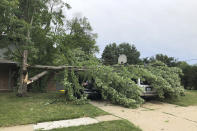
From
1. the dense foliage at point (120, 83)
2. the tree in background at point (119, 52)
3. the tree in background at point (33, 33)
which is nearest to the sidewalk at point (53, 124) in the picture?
the dense foliage at point (120, 83)

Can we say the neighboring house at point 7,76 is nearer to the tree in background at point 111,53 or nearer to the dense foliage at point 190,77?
the dense foliage at point 190,77

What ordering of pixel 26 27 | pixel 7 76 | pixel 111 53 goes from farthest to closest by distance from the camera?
1. pixel 111 53
2. pixel 7 76
3. pixel 26 27

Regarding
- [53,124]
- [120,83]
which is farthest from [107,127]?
[120,83]

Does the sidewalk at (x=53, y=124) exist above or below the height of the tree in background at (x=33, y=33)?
below

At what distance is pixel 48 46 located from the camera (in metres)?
11.0

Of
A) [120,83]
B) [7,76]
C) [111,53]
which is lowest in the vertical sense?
[120,83]

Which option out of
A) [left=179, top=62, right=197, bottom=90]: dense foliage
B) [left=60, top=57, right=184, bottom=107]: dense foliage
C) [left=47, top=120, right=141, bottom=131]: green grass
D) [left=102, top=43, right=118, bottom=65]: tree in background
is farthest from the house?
[left=102, top=43, right=118, bottom=65]: tree in background

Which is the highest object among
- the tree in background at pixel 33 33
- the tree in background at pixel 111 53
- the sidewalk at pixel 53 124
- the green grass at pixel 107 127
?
the tree in background at pixel 111 53

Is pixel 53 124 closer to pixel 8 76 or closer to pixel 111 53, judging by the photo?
pixel 8 76

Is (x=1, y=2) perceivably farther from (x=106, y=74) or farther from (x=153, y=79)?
(x=153, y=79)

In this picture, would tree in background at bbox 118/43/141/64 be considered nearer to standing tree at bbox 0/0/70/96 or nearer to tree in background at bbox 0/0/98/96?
tree in background at bbox 0/0/98/96

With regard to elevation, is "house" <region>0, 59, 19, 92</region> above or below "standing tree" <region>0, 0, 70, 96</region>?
below

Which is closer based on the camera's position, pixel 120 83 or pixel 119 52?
pixel 120 83

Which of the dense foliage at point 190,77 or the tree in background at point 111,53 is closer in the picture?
the dense foliage at point 190,77
